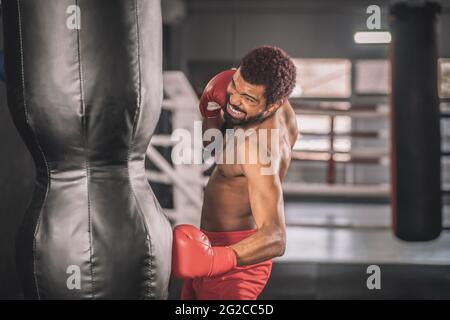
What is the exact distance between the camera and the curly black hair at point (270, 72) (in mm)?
1473

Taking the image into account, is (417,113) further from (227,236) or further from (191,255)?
(191,255)

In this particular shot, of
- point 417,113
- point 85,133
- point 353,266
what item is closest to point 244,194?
point 85,133

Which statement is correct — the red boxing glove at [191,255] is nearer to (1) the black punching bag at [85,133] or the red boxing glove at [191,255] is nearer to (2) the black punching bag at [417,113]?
(1) the black punching bag at [85,133]

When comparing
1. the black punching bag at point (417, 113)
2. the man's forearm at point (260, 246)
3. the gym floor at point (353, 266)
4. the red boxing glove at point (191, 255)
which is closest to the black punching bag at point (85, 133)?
the red boxing glove at point (191, 255)

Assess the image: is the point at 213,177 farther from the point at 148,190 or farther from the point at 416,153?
the point at 416,153

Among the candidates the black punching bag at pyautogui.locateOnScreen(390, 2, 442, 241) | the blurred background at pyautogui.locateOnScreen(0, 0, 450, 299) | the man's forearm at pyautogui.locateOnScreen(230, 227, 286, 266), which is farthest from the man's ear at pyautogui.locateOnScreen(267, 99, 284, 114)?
the black punching bag at pyautogui.locateOnScreen(390, 2, 442, 241)

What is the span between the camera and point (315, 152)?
3529 millimetres

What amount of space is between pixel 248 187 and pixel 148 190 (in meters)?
0.38

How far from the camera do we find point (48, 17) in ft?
3.67

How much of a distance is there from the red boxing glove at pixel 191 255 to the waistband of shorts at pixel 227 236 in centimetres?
21

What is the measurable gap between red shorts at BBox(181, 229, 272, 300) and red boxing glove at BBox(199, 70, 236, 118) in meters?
0.35

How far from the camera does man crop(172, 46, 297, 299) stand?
1.38m

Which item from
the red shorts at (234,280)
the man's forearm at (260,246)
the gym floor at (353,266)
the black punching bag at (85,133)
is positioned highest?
the black punching bag at (85,133)

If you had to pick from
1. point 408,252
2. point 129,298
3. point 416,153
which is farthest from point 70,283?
point 408,252
